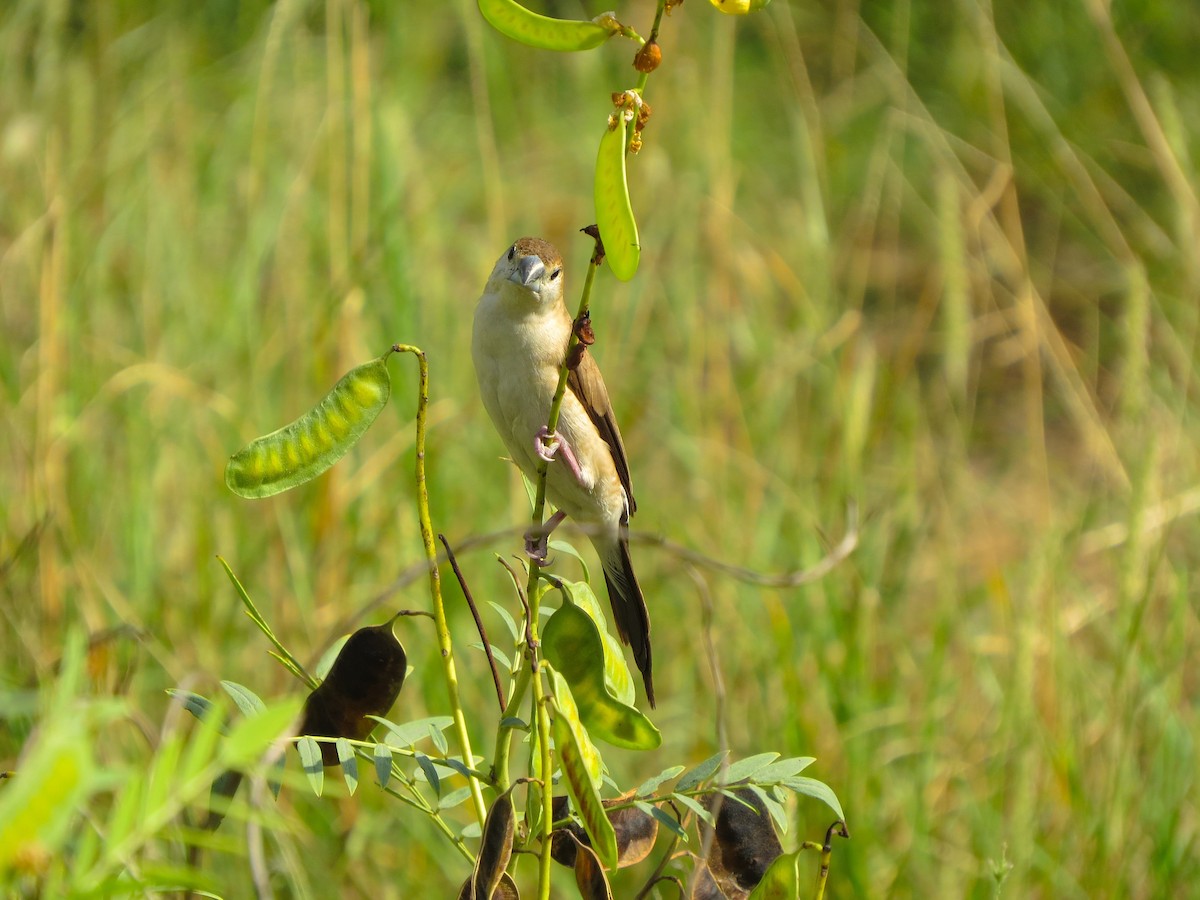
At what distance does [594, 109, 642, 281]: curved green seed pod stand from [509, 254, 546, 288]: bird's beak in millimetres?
1084

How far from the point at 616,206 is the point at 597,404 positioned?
1378mm

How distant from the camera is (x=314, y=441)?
3.95 ft

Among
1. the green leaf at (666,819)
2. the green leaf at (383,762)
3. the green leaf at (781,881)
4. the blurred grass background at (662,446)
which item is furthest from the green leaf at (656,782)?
the blurred grass background at (662,446)

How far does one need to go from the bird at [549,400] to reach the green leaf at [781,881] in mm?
733

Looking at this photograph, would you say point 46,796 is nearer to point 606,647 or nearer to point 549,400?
point 606,647

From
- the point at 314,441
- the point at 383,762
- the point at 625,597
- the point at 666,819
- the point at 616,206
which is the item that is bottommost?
the point at 625,597

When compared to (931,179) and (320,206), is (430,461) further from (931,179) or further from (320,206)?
(931,179)

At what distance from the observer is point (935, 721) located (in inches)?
119

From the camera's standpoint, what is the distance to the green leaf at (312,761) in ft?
3.83

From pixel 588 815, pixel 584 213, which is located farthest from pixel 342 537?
pixel 584 213

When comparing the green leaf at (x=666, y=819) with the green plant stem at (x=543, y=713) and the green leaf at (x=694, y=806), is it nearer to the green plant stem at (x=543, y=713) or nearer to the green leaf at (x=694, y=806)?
the green leaf at (x=694, y=806)

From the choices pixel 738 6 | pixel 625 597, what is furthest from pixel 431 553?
pixel 625 597

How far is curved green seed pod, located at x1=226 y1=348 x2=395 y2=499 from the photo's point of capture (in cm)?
119

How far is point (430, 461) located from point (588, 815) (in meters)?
2.12
